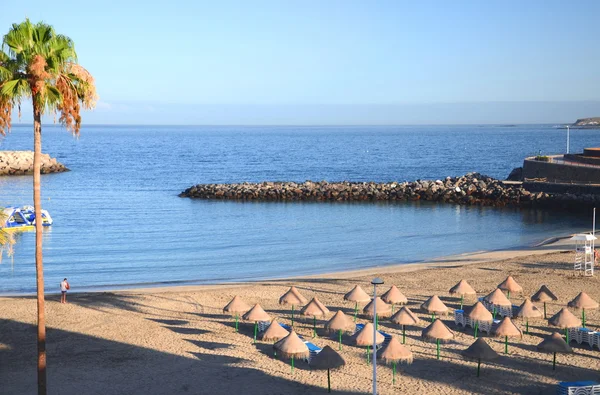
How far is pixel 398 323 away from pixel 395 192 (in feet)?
151

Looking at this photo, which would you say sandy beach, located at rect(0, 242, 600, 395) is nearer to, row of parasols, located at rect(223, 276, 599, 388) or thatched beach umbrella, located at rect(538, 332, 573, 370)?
row of parasols, located at rect(223, 276, 599, 388)

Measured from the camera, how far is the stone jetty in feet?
209

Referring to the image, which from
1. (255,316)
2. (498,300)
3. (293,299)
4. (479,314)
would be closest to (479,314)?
(479,314)

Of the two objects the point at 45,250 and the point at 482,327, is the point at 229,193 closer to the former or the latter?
the point at 45,250

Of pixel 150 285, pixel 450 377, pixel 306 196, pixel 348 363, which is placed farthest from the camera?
pixel 306 196

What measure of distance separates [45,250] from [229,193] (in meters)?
28.7

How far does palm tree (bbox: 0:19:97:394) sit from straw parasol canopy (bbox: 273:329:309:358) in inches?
288

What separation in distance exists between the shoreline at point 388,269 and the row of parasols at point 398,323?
21.3 ft

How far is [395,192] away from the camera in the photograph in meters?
68.1

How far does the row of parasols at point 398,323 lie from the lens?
1897 cm

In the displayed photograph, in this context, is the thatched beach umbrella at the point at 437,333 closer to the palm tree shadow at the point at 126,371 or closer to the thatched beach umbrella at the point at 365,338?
the thatched beach umbrella at the point at 365,338

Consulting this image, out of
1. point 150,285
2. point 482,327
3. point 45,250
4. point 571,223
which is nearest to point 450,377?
point 482,327

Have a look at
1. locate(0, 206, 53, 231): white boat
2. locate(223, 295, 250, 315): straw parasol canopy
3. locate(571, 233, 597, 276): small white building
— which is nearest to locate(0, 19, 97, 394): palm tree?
locate(223, 295, 250, 315): straw parasol canopy

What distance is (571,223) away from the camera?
5275cm
